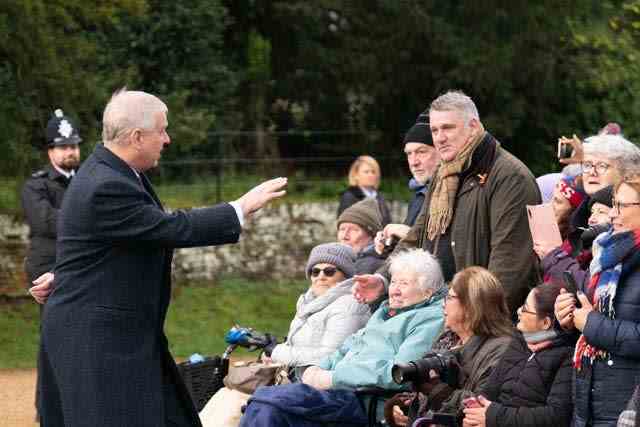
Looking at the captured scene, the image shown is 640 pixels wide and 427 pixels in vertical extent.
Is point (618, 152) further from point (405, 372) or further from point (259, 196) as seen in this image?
point (259, 196)

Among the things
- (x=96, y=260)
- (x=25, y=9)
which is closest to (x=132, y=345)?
(x=96, y=260)

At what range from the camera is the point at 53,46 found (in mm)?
14055

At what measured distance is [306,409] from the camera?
6895 mm

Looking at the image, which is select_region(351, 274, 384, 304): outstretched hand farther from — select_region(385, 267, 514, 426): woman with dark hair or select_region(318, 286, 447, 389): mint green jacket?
select_region(385, 267, 514, 426): woman with dark hair

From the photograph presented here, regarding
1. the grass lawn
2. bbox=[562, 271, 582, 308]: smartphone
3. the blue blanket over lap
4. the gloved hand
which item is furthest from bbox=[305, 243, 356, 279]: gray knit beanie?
the grass lawn

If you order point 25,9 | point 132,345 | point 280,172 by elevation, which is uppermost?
point 25,9

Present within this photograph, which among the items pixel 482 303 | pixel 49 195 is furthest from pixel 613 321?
pixel 49 195

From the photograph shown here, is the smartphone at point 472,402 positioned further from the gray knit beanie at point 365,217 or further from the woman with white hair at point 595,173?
the gray knit beanie at point 365,217

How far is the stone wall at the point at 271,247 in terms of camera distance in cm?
1647

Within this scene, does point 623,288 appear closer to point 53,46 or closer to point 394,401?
point 394,401

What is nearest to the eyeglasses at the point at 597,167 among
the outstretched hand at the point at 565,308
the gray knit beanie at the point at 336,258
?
the outstretched hand at the point at 565,308

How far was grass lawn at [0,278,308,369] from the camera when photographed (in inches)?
539

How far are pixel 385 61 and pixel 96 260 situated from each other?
13853 millimetres

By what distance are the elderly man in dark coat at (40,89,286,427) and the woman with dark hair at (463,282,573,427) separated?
4.38 feet
